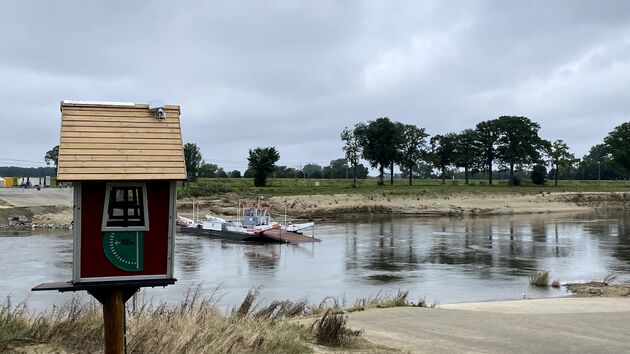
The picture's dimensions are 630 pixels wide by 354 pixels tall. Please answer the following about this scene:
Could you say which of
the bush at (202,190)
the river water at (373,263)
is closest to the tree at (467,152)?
the bush at (202,190)

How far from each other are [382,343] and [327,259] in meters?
22.9

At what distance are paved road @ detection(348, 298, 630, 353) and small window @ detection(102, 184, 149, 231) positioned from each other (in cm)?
504

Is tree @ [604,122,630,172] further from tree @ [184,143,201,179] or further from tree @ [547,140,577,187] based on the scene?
tree @ [184,143,201,179]

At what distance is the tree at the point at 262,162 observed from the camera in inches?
3339

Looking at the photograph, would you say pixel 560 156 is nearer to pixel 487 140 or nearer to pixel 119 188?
pixel 487 140

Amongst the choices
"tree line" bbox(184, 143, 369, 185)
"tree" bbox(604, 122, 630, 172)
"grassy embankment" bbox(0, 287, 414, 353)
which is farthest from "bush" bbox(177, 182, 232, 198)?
"tree" bbox(604, 122, 630, 172)

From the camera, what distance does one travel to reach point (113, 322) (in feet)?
25.3

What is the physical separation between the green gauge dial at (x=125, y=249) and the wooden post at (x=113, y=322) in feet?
0.99

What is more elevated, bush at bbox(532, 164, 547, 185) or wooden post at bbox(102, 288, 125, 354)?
bush at bbox(532, 164, 547, 185)

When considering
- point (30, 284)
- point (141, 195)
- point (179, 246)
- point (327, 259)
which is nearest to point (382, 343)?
point (141, 195)

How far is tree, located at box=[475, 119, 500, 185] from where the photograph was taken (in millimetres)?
106938

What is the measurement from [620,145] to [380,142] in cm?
4309

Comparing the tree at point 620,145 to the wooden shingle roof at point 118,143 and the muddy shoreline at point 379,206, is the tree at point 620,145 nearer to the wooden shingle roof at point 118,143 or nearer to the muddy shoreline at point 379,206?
the muddy shoreline at point 379,206

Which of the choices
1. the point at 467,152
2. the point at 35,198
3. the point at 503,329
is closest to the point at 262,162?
the point at 35,198
